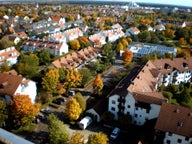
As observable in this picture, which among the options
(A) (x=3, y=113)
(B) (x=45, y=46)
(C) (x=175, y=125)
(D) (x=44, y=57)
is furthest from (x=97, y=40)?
(C) (x=175, y=125)

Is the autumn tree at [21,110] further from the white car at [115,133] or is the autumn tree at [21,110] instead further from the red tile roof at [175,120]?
the red tile roof at [175,120]

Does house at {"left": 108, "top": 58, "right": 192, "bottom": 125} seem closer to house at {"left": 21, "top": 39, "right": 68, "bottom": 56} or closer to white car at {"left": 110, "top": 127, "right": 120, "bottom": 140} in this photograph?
white car at {"left": 110, "top": 127, "right": 120, "bottom": 140}

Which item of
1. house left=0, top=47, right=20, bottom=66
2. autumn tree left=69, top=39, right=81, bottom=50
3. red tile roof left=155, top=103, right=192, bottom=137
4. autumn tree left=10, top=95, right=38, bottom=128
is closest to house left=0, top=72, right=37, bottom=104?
autumn tree left=10, top=95, right=38, bottom=128

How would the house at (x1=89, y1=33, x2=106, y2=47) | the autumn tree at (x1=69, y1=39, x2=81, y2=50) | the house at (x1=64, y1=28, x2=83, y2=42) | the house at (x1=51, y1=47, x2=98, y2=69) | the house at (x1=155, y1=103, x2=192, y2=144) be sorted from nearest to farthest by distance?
1. the house at (x1=155, y1=103, x2=192, y2=144)
2. the house at (x1=51, y1=47, x2=98, y2=69)
3. the autumn tree at (x1=69, y1=39, x2=81, y2=50)
4. the house at (x1=89, y1=33, x2=106, y2=47)
5. the house at (x1=64, y1=28, x2=83, y2=42)

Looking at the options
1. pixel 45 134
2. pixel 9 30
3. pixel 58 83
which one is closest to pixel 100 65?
pixel 58 83

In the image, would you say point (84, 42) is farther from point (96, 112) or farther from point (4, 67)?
point (96, 112)

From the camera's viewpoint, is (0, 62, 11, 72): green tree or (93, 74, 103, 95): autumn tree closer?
(93, 74, 103, 95): autumn tree
